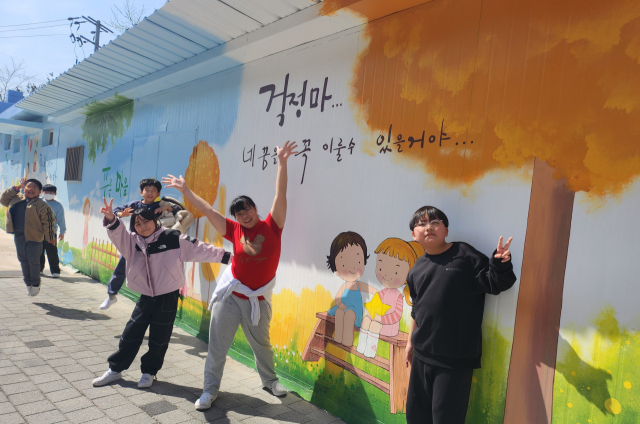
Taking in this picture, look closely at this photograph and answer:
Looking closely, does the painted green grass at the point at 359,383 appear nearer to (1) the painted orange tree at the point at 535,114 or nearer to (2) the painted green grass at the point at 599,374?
(1) the painted orange tree at the point at 535,114

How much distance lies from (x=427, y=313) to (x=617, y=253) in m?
1.09

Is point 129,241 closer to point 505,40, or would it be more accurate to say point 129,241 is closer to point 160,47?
point 160,47

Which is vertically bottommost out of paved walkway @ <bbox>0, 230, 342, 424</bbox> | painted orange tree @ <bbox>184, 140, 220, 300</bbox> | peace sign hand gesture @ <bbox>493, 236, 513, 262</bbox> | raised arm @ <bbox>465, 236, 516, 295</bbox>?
paved walkway @ <bbox>0, 230, 342, 424</bbox>

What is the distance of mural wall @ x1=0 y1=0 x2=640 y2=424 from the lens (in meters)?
2.38

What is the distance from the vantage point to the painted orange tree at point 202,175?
562cm

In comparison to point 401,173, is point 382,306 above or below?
below

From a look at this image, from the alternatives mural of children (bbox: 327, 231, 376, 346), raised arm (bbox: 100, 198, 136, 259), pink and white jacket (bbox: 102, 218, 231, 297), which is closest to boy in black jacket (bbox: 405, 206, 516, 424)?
mural of children (bbox: 327, 231, 376, 346)

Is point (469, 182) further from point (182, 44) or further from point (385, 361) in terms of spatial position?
point (182, 44)

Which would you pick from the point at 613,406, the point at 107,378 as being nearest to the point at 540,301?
the point at 613,406

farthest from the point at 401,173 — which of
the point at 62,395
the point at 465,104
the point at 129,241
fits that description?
the point at 62,395

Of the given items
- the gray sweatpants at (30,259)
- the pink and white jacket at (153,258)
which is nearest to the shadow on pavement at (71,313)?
the gray sweatpants at (30,259)

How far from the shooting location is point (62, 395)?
11.9 feet

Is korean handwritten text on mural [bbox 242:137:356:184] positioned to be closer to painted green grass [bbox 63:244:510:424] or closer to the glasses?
the glasses

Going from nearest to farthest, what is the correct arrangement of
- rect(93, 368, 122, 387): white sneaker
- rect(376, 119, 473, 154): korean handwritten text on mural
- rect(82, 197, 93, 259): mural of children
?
rect(376, 119, 473, 154): korean handwritten text on mural, rect(93, 368, 122, 387): white sneaker, rect(82, 197, 93, 259): mural of children
